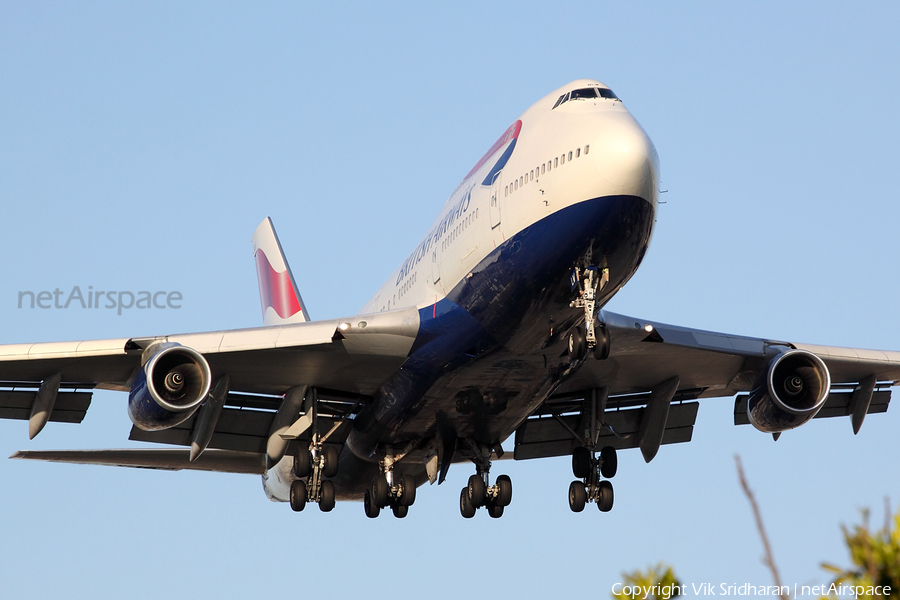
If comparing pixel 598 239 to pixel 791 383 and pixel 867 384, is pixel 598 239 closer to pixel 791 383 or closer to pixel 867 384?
pixel 791 383

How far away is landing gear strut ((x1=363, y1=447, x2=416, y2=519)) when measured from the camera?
2509 cm

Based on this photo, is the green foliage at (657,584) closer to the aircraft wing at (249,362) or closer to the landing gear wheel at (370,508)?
the aircraft wing at (249,362)

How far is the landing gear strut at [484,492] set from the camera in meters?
25.2

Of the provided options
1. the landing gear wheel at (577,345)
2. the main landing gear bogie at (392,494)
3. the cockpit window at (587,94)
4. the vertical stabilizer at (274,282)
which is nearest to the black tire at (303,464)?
the main landing gear bogie at (392,494)

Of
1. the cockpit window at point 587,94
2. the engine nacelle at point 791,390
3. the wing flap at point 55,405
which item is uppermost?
the cockpit window at point 587,94

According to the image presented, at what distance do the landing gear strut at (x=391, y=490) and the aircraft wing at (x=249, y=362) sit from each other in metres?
1.42

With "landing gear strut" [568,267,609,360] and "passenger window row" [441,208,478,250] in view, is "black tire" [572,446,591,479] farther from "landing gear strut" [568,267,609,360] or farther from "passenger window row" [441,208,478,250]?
"landing gear strut" [568,267,609,360]

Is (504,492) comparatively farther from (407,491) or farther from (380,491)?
(380,491)

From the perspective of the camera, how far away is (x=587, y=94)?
20.4m

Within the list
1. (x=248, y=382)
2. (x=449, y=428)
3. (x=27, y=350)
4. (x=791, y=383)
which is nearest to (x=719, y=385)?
(x=791, y=383)

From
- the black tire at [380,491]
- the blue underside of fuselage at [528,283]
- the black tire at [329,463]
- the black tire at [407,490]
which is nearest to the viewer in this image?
the blue underside of fuselage at [528,283]

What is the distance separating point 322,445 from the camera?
25.6m

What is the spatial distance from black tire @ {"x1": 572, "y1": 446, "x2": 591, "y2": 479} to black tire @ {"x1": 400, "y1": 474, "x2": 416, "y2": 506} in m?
3.75

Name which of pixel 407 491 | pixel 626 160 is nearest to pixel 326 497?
pixel 407 491
